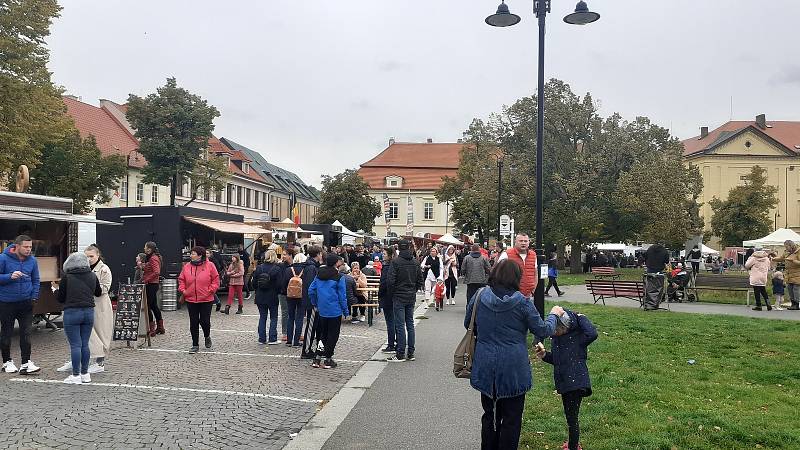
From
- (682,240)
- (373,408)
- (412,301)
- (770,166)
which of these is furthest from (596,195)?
(770,166)

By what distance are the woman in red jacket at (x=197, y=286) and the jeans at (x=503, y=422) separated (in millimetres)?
6855

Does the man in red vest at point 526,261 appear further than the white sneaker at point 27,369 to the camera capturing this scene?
Yes

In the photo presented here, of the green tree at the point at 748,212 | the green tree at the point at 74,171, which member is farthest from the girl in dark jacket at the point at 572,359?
the green tree at the point at 748,212

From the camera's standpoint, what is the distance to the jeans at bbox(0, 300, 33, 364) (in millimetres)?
9102

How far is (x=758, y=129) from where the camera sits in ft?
290

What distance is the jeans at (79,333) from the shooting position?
8.77 m

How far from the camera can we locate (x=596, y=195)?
42844 millimetres

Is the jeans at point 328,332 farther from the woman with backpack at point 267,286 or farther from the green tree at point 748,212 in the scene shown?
the green tree at point 748,212

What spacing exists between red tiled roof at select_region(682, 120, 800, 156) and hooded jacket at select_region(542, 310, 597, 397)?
9138 centimetres

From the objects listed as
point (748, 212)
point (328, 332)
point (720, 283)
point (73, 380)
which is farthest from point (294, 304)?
point (748, 212)

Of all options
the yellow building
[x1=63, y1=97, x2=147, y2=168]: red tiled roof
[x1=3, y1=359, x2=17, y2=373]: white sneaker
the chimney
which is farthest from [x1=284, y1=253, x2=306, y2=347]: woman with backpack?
the chimney

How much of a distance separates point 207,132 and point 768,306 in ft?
92.0

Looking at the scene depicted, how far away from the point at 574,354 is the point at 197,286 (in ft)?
23.6

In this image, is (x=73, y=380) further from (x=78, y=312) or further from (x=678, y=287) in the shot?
(x=678, y=287)
